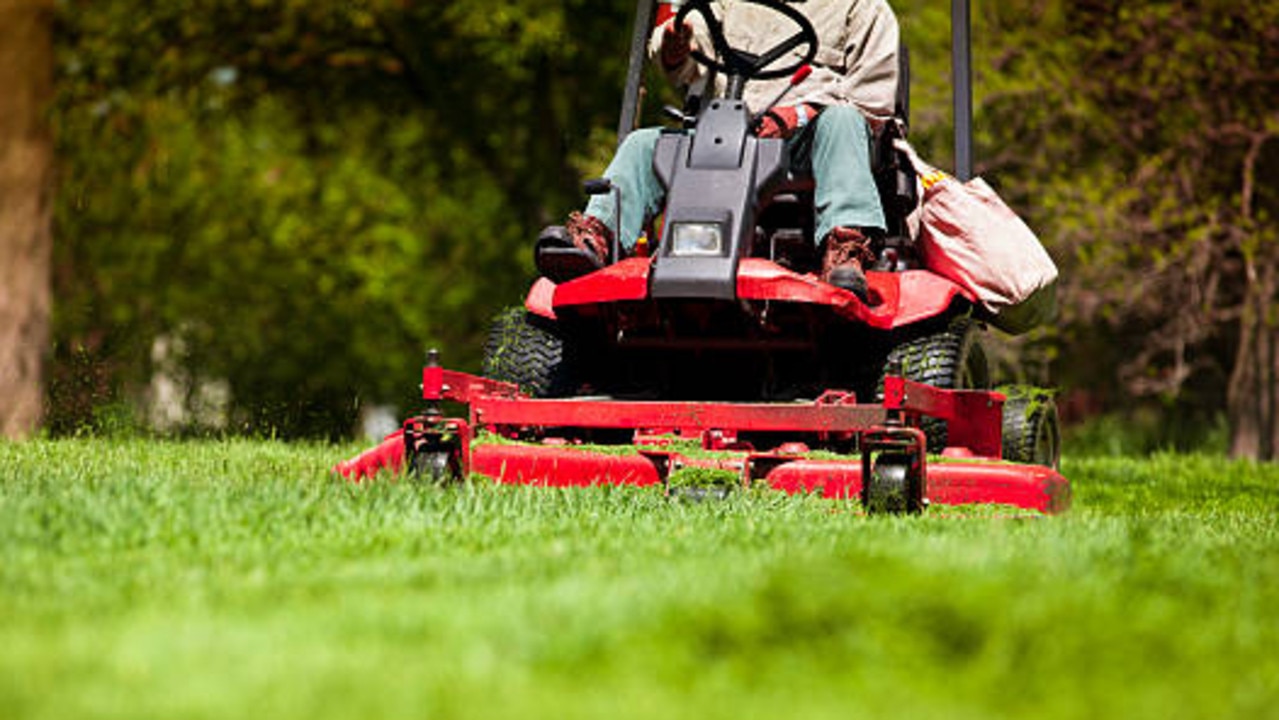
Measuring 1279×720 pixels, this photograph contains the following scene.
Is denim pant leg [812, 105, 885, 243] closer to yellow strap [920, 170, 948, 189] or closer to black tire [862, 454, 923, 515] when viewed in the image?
yellow strap [920, 170, 948, 189]

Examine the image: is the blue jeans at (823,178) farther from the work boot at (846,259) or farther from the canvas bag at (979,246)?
the canvas bag at (979,246)

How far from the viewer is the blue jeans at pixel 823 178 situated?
5488mm

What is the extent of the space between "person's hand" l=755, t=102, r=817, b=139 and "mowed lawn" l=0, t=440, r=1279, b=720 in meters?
2.04

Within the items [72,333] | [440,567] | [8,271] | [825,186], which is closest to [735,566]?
[440,567]

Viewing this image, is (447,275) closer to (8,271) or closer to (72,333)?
(72,333)

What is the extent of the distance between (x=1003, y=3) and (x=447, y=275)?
18.9 feet

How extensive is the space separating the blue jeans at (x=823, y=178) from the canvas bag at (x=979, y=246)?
1.37ft

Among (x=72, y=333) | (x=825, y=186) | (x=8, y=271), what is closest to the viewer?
(x=825, y=186)

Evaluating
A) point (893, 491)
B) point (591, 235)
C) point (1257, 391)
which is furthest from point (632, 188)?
point (1257, 391)

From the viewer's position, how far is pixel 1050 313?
6555mm

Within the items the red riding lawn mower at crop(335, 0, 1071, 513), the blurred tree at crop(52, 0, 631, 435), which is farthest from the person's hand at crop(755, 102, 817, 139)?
the blurred tree at crop(52, 0, 631, 435)

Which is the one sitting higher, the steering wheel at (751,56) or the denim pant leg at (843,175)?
the steering wheel at (751,56)

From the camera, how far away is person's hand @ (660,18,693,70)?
6160mm

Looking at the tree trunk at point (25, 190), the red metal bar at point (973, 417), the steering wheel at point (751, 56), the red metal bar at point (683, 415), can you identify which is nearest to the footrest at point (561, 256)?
the red metal bar at point (683, 415)
